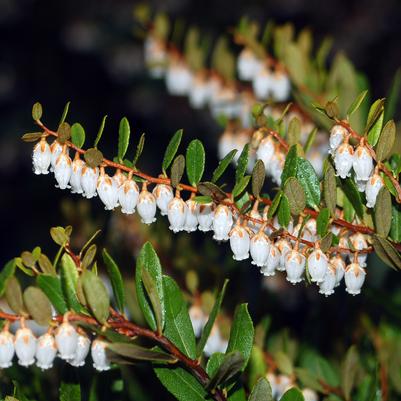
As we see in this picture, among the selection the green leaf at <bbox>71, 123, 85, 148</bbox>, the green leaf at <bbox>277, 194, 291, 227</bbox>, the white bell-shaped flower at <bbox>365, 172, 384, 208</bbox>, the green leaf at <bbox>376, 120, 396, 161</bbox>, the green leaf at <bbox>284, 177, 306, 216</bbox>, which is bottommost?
the green leaf at <bbox>71, 123, 85, 148</bbox>

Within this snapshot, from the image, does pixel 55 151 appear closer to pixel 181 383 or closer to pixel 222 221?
pixel 222 221

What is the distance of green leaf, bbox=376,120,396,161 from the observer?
120 cm

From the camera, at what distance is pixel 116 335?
111cm

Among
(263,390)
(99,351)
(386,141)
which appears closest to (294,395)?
(263,390)

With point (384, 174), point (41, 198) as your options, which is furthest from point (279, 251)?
point (41, 198)

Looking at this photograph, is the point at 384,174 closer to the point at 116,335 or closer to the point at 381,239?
the point at 381,239

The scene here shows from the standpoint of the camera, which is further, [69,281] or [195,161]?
[195,161]

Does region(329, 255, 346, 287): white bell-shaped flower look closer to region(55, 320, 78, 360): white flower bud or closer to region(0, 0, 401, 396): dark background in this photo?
region(55, 320, 78, 360): white flower bud

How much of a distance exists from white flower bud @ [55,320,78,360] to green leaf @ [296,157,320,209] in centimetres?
39

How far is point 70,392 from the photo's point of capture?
1.25 metres

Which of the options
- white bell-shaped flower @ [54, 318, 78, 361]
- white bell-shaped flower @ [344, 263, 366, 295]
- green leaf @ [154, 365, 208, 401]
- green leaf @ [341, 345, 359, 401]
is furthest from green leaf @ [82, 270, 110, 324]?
green leaf @ [341, 345, 359, 401]

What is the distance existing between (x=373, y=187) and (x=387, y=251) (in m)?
0.09

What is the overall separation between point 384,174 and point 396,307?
37 cm

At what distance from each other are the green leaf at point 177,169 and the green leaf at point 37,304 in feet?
0.89
